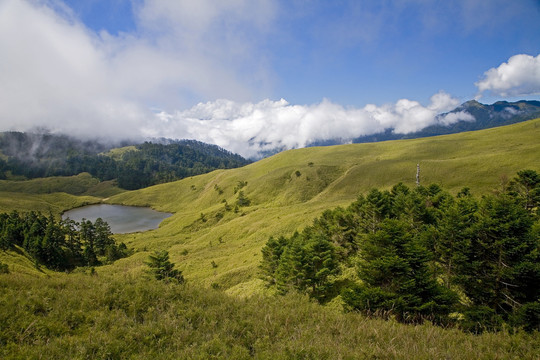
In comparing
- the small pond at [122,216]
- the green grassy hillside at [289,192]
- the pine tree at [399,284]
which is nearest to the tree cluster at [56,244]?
the green grassy hillside at [289,192]

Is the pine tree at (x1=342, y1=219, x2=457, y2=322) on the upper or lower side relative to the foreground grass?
lower

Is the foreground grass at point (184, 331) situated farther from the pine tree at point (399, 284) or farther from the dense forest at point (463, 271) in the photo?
the pine tree at point (399, 284)

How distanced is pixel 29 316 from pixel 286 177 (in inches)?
4568

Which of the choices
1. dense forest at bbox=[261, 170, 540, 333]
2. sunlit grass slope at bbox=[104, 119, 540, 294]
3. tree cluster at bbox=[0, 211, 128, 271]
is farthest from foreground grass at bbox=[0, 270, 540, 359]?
tree cluster at bbox=[0, 211, 128, 271]

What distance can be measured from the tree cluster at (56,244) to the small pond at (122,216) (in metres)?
38.6

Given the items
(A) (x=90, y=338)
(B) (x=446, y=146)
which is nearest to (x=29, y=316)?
(A) (x=90, y=338)

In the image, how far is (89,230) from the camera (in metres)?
85.4

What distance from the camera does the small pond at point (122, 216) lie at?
13049cm

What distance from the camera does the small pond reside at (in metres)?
130

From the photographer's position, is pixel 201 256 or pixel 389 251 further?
pixel 201 256

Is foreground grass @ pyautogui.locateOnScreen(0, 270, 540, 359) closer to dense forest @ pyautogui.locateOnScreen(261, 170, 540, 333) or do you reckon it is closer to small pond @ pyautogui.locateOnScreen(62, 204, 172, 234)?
dense forest @ pyautogui.locateOnScreen(261, 170, 540, 333)

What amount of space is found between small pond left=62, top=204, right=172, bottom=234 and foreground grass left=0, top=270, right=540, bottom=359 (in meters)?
131

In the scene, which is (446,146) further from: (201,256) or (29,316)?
(29,316)

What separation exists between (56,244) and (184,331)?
89.6 metres
